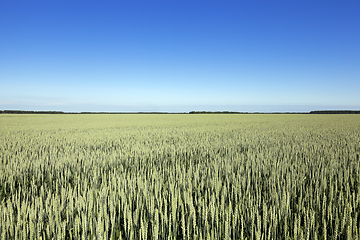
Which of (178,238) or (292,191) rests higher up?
(292,191)

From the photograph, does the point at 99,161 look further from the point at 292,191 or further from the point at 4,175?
the point at 292,191

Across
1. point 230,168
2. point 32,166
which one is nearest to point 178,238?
point 230,168

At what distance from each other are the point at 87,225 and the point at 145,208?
0.66 metres

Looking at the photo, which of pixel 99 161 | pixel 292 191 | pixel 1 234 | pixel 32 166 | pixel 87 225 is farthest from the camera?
pixel 99 161

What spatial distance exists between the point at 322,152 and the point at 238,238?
5.35 metres

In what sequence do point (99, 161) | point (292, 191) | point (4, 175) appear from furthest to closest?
point (99, 161) → point (4, 175) → point (292, 191)

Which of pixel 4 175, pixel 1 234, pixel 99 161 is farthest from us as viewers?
pixel 99 161

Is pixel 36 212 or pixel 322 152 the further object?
pixel 322 152

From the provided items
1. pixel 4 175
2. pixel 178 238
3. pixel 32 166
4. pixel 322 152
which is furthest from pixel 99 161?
pixel 322 152

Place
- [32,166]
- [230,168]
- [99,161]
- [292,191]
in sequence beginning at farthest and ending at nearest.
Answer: [99,161]
[32,166]
[230,168]
[292,191]

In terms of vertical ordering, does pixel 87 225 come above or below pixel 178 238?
above

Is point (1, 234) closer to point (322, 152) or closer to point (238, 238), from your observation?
point (238, 238)

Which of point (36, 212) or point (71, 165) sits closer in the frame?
point (36, 212)

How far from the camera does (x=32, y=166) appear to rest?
431cm
